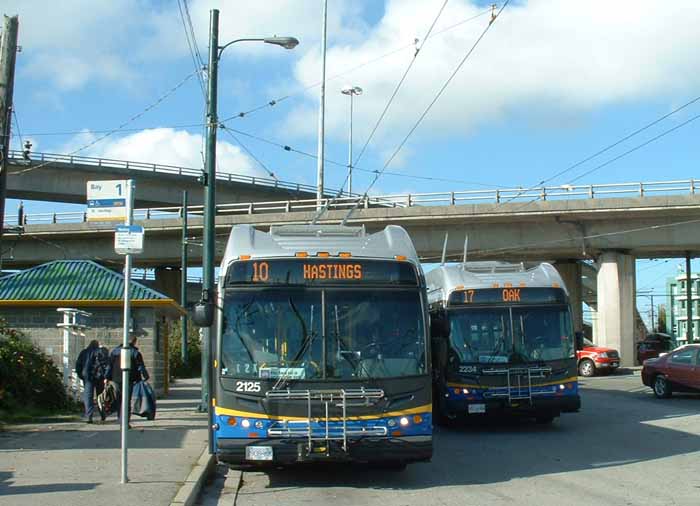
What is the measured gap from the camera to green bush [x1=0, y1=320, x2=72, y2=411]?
1739 centimetres

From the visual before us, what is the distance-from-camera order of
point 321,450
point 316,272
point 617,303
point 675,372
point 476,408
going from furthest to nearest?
point 617,303 < point 675,372 < point 476,408 < point 316,272 < point 321,450

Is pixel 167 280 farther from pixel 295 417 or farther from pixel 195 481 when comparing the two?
pixel 295 417

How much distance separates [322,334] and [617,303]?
35330 millimetres

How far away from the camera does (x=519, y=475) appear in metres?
11.3

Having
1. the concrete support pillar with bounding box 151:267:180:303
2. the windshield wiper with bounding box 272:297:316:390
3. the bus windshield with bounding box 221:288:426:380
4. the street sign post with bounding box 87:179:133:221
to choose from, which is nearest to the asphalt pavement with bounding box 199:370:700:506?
the windshield wiper with bounding box 272:297:316:390

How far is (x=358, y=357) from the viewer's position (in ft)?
33.2

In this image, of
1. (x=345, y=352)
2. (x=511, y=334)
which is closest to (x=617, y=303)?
(x=511, y=334)

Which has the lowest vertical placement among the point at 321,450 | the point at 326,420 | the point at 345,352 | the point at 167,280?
the point at 321,450

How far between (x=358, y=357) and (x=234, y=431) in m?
1.64

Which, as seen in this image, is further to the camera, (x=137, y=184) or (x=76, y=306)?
(x=137, y=184)

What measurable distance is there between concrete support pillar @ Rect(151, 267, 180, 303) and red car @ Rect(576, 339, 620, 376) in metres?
26.4

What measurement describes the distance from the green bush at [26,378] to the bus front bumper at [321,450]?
8.48 meters

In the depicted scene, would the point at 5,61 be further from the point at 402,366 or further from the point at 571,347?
the point at 571,347

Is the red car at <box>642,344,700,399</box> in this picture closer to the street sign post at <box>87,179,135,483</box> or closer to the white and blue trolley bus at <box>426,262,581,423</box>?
the white and blue trolley bus at <box>426,262,581,423</box>
